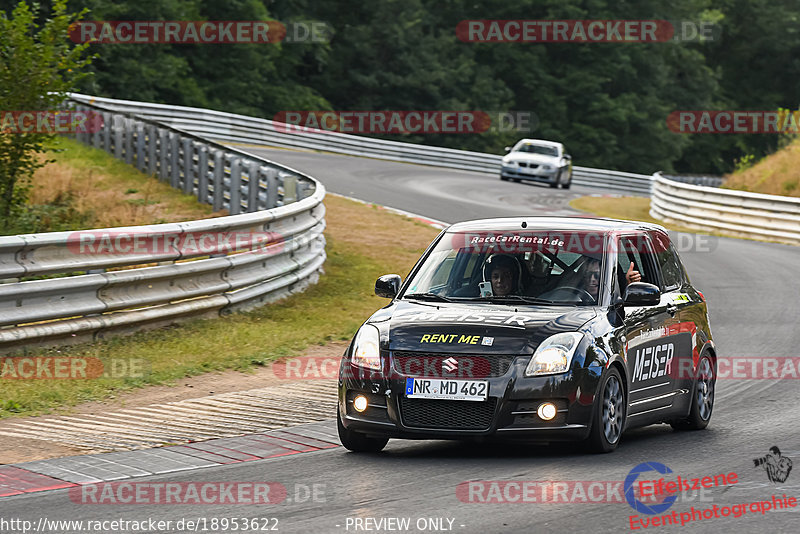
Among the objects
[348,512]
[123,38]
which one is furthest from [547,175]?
[348,512]

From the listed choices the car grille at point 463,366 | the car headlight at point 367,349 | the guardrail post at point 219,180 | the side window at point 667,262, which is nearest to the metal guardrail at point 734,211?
the guardrail post at point 219,180

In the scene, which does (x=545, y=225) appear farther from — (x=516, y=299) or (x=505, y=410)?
(x=505, y=410)

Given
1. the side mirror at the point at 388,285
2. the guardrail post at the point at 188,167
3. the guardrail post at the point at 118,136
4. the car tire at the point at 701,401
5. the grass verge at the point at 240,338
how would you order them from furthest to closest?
the guardrail post at the point at 118,136 → the guardrail post at the point at 188,167 → the grass verge at the point at 240,338 → the car tire at the point at 701,401 → the side mirror at the point at 388,285

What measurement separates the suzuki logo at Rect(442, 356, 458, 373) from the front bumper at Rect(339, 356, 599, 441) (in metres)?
0.20

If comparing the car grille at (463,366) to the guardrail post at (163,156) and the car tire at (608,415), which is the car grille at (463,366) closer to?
the car tire at (608,415)

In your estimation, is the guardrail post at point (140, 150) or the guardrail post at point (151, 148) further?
the guardrail post at point (140, 150)

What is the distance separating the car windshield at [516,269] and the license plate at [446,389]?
3.51 ft

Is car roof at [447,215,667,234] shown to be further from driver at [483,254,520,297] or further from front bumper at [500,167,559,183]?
front bumper at [500,167,559,183]

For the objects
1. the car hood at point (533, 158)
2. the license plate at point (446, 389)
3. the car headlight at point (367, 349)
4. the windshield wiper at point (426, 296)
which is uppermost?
the windshield wiper at point (426, 296)

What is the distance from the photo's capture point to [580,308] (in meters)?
8.88

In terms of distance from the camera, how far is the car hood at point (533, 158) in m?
41.5

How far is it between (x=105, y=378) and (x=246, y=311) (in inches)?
148

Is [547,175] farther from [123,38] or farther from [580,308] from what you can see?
[580,308]

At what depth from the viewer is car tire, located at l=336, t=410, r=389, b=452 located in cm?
868
